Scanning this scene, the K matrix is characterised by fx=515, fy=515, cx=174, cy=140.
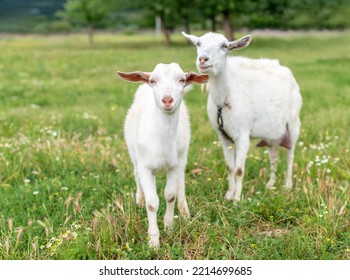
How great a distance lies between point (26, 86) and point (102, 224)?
1267 centimetres

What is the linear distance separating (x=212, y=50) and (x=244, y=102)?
42.6 inches

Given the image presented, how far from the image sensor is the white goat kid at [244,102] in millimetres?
6047

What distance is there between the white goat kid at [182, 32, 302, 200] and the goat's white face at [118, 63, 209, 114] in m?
0.95

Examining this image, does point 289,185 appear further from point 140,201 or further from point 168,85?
point 168,85

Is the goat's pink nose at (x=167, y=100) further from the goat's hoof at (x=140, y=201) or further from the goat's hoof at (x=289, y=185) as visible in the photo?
the goat's hoof at (x=289, y=185)

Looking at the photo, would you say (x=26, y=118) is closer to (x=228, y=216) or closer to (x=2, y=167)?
(x=2, y=167)

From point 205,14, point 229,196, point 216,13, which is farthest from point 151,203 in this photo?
point 205,14

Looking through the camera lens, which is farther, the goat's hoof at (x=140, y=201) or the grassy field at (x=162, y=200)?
the goat's hoof at (x=140, y=201)

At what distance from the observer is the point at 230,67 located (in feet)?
22.1

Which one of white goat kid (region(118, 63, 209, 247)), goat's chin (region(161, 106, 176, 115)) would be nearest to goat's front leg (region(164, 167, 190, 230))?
white goat kid (region(118, 63, 209, 247))

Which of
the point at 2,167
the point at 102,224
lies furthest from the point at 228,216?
the point at 2,167

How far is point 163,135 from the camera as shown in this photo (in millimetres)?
5148

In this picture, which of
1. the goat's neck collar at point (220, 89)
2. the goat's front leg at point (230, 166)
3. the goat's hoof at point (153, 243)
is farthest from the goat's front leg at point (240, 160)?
the goat's hoof at point (153, 243)

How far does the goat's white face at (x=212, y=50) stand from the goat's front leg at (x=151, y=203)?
4.51 feet
